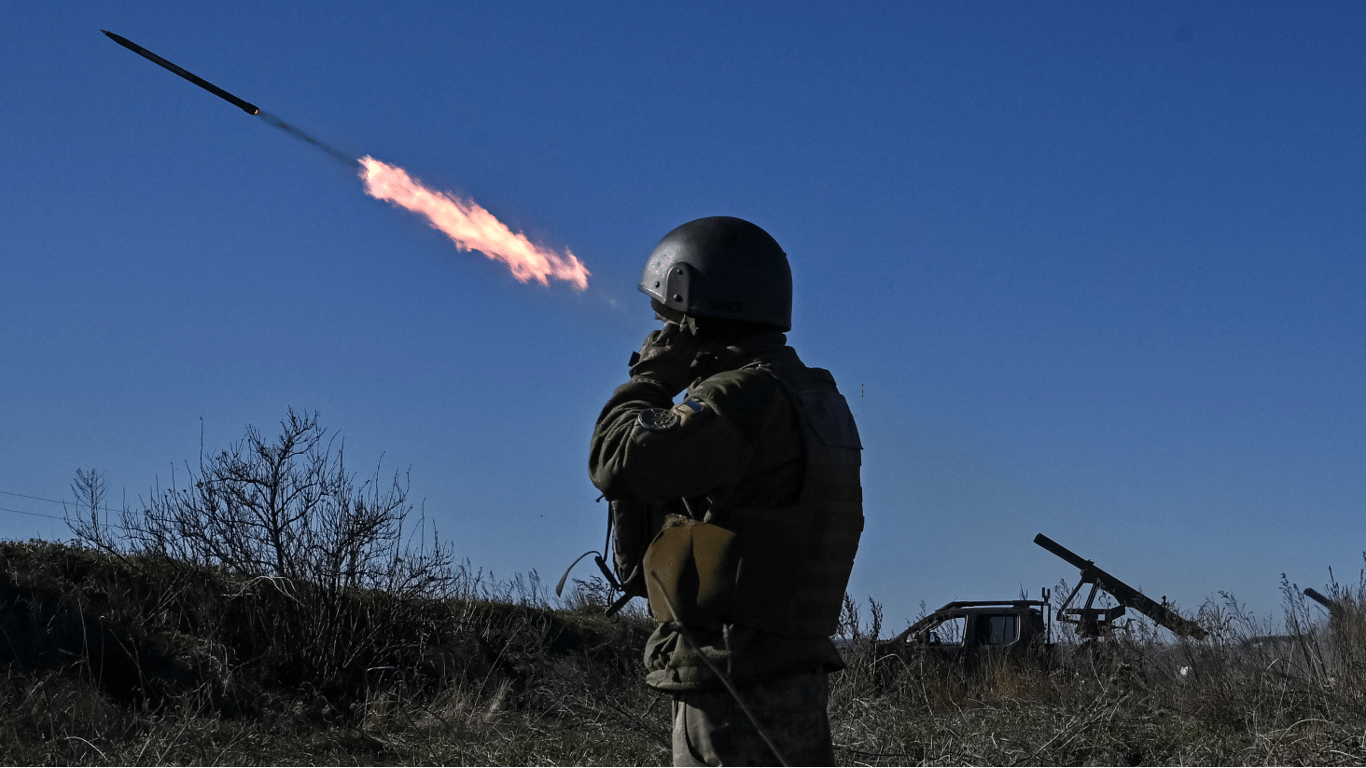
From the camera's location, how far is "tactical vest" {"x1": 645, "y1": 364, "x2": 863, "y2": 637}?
2.97 metres

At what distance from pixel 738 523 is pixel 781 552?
143mm

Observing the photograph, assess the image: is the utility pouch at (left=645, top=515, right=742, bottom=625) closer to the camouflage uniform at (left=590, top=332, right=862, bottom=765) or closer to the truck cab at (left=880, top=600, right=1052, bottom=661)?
the camouflage uniform at (left=590, top=332, right=862, bottom=765)

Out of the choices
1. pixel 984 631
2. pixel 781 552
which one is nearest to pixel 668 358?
pixel 781 552

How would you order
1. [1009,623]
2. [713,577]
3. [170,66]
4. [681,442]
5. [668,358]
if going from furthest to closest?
[1009,623] → [170,66] → [668,358] → [713,577] → [681,442]

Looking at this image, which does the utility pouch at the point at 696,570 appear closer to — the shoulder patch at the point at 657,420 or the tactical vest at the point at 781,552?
the tactical vest at the point at 781,552

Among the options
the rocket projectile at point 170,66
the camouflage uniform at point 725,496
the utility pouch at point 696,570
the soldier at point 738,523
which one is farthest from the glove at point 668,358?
the rocket projectile at point 170,66

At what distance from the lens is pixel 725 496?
305 cm

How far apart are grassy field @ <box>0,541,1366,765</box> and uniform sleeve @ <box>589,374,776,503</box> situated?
4731mm

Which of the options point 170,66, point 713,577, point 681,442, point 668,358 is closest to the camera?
point 681,442

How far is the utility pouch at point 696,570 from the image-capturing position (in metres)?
2.96

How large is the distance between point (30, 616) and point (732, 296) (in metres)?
10.3

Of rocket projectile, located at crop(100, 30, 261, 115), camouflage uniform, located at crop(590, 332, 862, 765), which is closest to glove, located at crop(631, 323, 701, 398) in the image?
camouflage uniform, located at crop(590, 332, 862, 765)

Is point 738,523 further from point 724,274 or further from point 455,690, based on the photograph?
point 455,690

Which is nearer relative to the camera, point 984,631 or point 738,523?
point 738,523
